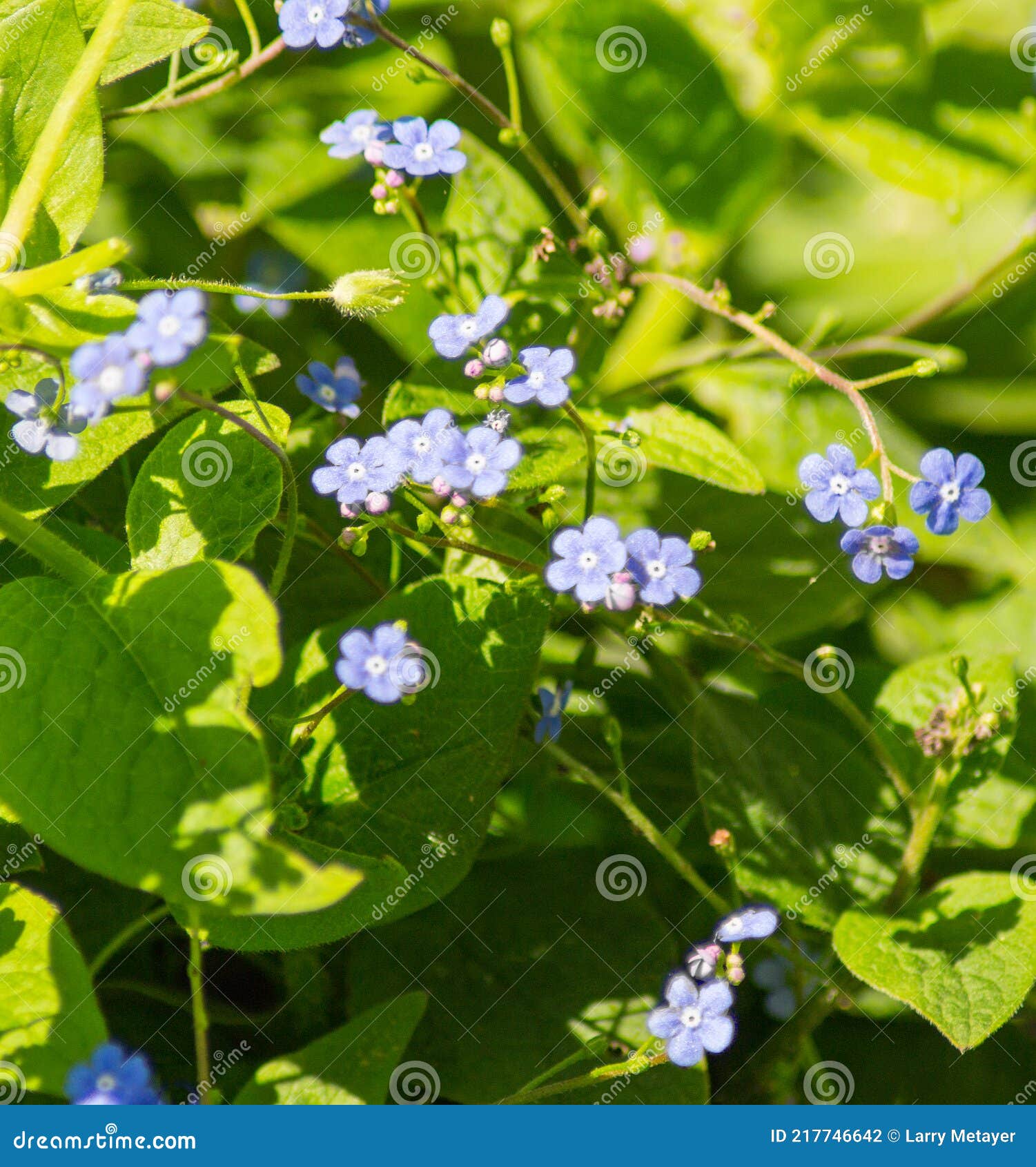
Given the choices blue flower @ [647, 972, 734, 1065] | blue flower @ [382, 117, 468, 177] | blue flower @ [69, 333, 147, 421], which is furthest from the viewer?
blue flower @ [382, 117, 468, 177]

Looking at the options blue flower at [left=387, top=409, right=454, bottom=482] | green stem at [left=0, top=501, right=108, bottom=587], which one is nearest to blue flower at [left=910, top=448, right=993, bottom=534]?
Answer: blue flower at [left=387, top=409, right=454, bottom=482]

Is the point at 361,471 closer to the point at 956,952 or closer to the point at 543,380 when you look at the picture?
the point at 543,380

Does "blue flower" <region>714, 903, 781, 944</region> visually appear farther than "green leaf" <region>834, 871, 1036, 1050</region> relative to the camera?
No

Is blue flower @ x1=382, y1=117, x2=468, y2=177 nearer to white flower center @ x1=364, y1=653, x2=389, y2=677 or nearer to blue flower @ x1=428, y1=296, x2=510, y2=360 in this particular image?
blue flower @ x1=428, y1=296, x2=510, y2=360

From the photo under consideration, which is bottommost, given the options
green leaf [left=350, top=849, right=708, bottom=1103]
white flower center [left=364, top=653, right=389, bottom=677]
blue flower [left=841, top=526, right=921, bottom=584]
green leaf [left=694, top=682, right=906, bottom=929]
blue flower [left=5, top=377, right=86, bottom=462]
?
green leaf [left=350, top=849, right=708, bottom=1103]

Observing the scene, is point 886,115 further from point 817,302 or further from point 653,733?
point 653,733

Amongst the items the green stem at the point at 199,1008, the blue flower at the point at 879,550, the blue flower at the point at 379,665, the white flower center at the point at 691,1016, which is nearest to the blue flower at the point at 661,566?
the blue flower at the point at 879,550

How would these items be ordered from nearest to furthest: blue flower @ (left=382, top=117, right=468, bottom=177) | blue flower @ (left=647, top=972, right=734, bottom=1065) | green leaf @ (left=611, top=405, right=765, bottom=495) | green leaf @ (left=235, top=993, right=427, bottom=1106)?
1. blue flower @ (left=647, top=972, right=734, bottom=1065)
2. green leaf @ (left=235, top=993, right=427, bottom=1106)
3. blue flower @ (left=382, top=117, right=468, bottom=177)
4. green leaf @ (left=611, top=405, right=765, bottom=495)
